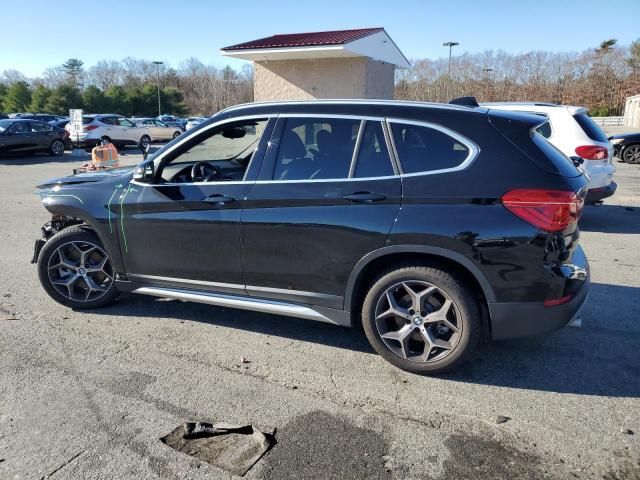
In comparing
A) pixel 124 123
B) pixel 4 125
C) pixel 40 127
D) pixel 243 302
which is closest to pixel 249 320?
pixel 243 302

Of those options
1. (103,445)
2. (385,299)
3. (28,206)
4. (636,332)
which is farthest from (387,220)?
(28,206)

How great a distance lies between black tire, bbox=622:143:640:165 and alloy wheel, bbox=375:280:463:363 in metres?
17.4

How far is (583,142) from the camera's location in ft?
25.1

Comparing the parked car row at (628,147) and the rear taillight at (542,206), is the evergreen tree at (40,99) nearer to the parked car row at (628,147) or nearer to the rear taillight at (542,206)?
the parked car row at (628,147)

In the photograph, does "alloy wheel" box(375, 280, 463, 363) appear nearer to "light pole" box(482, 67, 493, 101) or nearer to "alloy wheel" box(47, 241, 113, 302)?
"alloy wheel" box(47, 241, 113, 302)

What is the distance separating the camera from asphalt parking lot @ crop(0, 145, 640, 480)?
8.75 feet

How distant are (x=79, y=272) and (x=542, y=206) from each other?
395 centimetres

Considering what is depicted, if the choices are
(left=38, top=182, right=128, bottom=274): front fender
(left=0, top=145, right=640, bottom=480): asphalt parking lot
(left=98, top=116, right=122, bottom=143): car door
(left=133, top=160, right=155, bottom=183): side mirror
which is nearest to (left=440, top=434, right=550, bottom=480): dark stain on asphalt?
(left=0, top=145, right=640, bottom=480): asphalt parking lot

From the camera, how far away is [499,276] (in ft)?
10.7

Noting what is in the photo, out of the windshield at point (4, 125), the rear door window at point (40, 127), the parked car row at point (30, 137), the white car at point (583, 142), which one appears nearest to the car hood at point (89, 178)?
the white car at point (583, 142)

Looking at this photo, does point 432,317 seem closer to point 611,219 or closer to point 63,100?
point 611,219

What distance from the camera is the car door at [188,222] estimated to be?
393 centimetres

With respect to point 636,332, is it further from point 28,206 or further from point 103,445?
point 28,206

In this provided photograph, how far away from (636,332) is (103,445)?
4.08 m
